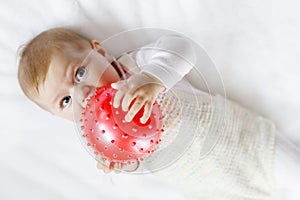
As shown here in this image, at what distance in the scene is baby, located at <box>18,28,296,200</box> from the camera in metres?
0.83

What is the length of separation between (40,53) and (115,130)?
31 cm

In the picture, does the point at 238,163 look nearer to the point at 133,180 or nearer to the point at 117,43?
the point at 133,180

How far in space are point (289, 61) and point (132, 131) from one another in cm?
48

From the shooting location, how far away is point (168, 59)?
860 millimetres

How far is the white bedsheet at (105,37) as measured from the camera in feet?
3.39

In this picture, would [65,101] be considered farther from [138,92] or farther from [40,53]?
[138,92]

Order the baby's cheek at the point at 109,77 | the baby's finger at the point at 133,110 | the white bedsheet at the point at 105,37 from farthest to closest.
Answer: the white bedsheet at the point at 105,37
the baby's cheek at the point at 109,77
the baby's finger at the point at 133,110

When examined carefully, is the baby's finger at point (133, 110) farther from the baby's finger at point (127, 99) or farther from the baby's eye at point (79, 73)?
the baby's eye at point (79, 73)

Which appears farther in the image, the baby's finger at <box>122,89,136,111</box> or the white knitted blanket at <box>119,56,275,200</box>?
the white knitted blanket at <box>119,56,275,200</box>

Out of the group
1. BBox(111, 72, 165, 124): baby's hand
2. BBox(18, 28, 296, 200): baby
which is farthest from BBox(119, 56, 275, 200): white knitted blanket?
BBox(111, 72, 165, 124): baby's hand

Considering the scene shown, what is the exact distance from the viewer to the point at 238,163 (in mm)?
1005

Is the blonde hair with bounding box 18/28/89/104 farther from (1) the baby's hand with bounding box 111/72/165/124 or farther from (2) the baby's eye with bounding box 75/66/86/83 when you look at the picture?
(1) the baby's hand with bounding box 111/72/165/124

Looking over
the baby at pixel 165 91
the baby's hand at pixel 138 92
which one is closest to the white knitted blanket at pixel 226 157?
the baby at pixel 165 91

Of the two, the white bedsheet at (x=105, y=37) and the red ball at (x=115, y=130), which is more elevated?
the white bedsheet at (x=105, y=37)
